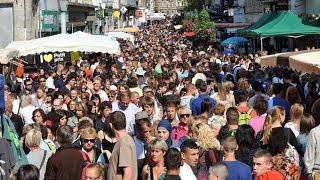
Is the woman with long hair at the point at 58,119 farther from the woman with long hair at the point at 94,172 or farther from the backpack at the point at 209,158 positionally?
the woman with long hair at the point at 94,172

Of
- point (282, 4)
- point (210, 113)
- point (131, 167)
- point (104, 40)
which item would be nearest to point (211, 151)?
point (131, 167)

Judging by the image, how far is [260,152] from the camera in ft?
22.8

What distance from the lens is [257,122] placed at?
9.91 m

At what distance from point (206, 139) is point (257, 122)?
1.96m

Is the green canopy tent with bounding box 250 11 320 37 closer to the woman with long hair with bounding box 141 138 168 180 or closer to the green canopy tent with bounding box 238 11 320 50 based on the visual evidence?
the green canopy tent with bounding box 238 11 320 50

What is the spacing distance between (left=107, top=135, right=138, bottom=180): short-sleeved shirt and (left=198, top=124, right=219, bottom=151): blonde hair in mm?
955

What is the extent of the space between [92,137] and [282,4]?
118 feet

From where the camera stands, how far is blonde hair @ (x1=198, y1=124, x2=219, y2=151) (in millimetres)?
8031

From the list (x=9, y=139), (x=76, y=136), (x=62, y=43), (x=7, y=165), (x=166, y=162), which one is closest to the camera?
(x=166, y=162)

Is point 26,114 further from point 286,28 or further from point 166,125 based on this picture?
point 286,28

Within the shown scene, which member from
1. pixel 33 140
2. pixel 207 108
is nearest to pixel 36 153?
pixel 33 140

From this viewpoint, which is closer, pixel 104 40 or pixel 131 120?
pixel 131 120

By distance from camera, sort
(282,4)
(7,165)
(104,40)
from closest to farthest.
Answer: (7,165) < (104,40) < (282,4)

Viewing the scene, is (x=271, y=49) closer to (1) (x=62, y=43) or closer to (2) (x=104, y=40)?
(2) (x=104, y=40)
